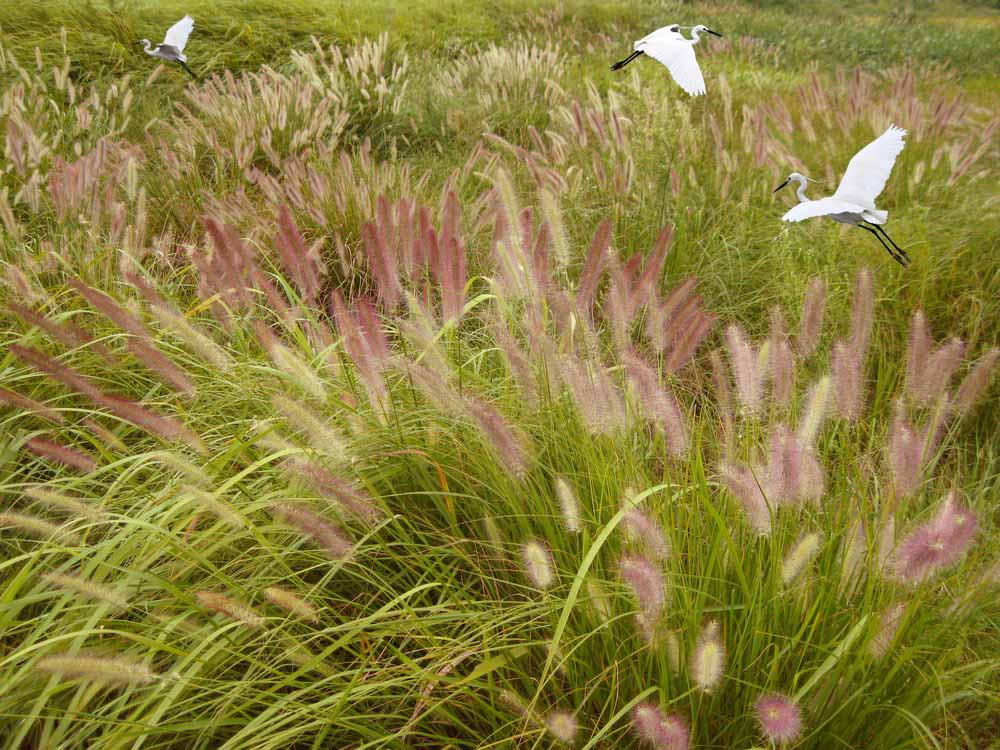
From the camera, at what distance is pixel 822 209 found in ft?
5.81

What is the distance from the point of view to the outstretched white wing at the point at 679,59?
6.89ft

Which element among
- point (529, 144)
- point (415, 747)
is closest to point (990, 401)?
point (415, 747)

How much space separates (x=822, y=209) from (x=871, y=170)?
0.60ft

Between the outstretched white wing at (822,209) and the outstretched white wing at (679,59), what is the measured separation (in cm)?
51

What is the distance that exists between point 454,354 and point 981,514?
142cm

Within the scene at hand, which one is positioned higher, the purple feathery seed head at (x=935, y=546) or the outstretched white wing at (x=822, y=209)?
the outstretched white wing at (x=822, y=209)

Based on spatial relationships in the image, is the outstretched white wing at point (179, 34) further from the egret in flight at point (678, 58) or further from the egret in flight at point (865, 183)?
the egret in flight at point (865, 183)

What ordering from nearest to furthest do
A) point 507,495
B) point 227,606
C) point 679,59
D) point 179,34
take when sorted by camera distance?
point 227,606 < point 507,495 < point 679,59 < point 179,34

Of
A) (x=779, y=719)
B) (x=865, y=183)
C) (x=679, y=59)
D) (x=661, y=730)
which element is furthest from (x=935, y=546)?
(x=679, y=59)

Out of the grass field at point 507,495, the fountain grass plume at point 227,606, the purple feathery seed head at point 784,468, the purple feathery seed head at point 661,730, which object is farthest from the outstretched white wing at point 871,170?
the fountain grass plume at point 227,606

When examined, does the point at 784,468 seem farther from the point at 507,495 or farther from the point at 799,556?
the point at 507,495

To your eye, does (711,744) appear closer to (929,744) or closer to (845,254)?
(929,744)

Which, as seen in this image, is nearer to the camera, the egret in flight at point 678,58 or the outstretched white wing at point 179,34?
the egret in flight at point 678,58

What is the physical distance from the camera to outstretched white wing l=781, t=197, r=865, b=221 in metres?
1.75
